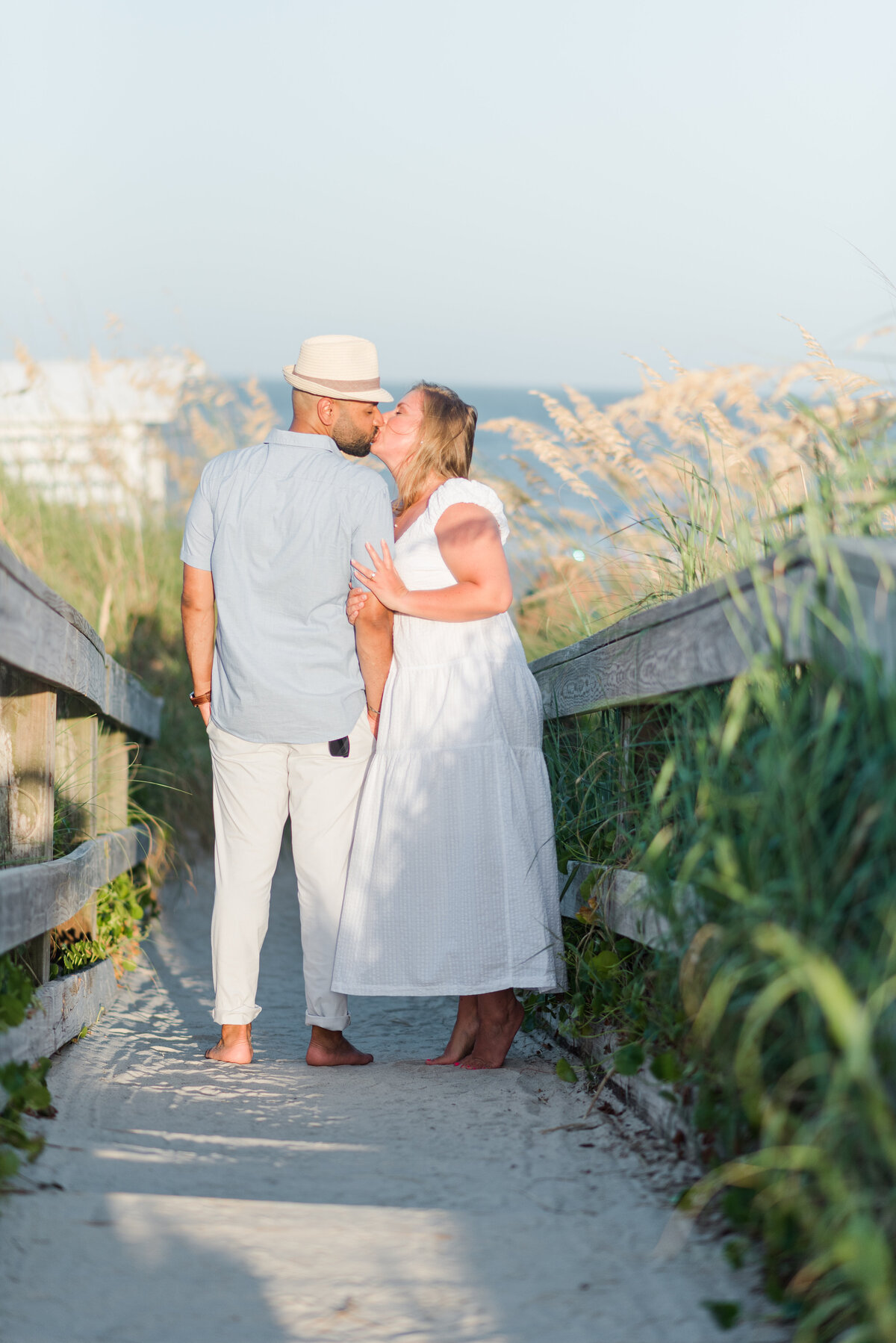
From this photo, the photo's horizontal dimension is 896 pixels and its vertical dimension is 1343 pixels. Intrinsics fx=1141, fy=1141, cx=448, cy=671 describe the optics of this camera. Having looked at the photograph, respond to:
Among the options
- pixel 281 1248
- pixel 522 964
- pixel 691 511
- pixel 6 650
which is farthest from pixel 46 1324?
pixel 691 511

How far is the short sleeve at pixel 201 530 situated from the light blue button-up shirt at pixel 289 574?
0.01 m

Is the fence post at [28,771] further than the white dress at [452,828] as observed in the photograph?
No

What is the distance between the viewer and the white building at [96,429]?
7.12m

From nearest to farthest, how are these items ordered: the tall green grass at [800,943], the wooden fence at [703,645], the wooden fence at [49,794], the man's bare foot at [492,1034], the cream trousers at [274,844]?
the tall green grass at [800,943] → the wooden fence at [703,645] → the wooden fence at [49,794] → the man's bare foot at [492,1034] → the cream trousers at [274,844]

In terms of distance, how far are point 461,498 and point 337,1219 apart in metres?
1.90

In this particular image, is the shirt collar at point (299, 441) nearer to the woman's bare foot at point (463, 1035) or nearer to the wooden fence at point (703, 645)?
the wooden fence at point (703, 645)

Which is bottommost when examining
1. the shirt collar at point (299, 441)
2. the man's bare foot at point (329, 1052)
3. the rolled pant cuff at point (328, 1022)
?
the man's bare foot at point (329, 1052)

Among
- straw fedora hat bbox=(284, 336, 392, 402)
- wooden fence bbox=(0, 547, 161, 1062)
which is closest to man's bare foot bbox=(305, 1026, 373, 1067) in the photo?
wooden fence bbox=(0, 547, 161, 1062)

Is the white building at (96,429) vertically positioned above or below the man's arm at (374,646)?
above

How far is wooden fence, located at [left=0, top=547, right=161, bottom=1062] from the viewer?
90.9 inches

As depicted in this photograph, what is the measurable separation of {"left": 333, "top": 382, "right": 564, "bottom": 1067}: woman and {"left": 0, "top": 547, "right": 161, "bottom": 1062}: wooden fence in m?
0.74

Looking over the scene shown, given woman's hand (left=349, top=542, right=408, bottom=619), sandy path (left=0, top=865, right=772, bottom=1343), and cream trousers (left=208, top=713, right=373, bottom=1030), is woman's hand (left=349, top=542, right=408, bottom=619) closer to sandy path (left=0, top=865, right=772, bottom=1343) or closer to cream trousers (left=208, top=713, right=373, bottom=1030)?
cream trousers (left=208, top=713, right=373, bottom=1030)

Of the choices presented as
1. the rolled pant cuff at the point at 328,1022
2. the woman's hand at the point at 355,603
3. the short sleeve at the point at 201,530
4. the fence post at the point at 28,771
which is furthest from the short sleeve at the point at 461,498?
the rolled pant cuff at the point at 328,1022

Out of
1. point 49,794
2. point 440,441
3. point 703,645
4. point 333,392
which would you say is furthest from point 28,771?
point 703,645
